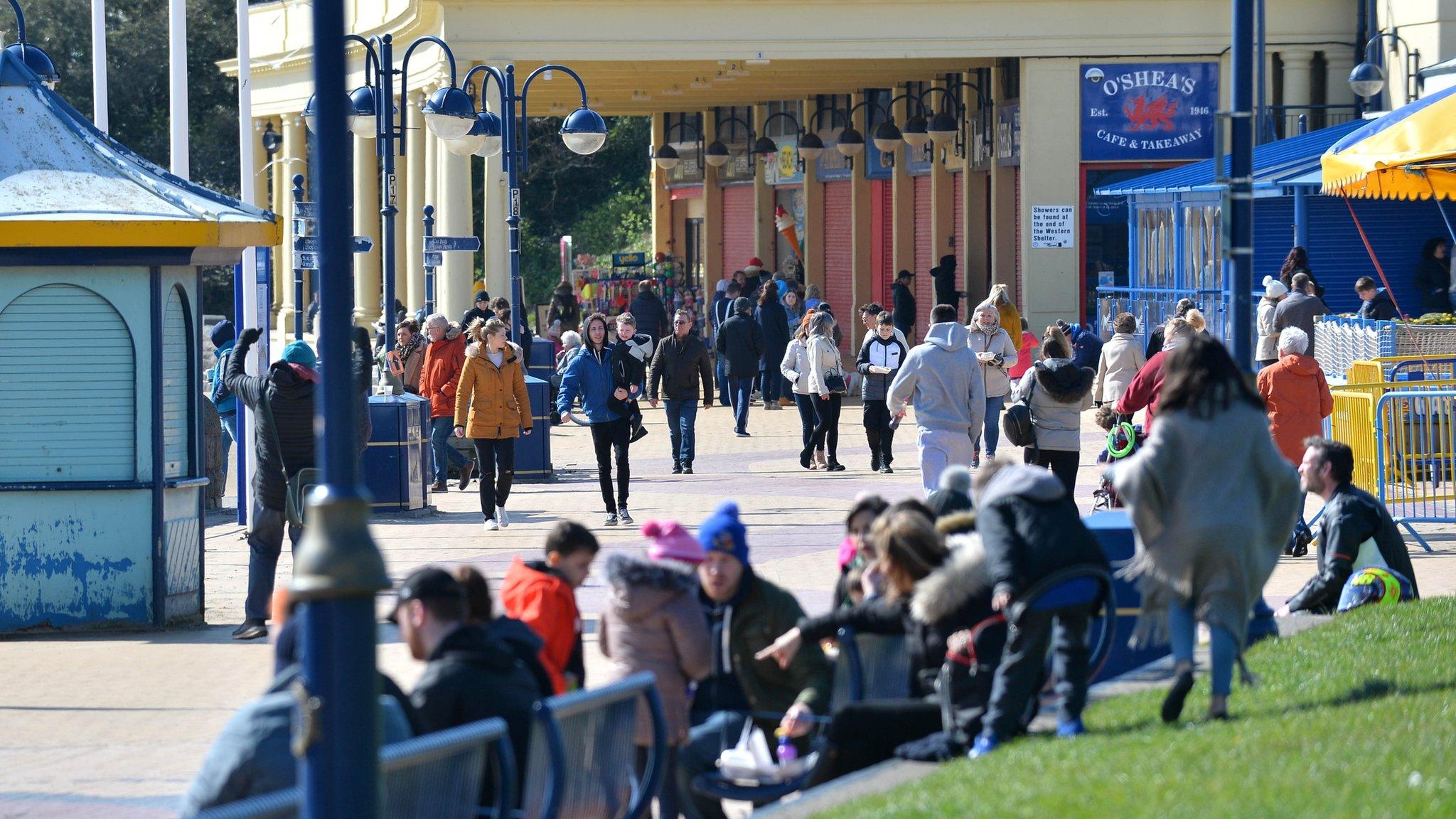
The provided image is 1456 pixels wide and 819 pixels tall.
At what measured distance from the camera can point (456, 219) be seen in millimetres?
29922

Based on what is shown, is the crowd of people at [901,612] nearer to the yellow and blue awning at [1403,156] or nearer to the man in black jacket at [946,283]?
the yellow and blue awning at [1403,156]

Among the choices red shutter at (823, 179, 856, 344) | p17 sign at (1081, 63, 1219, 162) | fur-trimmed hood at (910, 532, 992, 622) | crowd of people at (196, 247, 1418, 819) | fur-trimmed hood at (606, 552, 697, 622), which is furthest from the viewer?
red shutter at (823, 179, 856, 344)

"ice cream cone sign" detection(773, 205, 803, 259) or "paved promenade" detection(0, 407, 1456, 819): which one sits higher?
"ice cream cone sign" detection(773, 205, 803, 259)

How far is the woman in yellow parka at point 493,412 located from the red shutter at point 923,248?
68.9ft

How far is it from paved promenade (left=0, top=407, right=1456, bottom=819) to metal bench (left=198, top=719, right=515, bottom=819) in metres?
2.43

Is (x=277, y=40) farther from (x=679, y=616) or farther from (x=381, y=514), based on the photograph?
(x=679, y=616)

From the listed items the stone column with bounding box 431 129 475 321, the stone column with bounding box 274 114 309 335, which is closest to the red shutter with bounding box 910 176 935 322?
the stone column with bounding box 431 129 475 321

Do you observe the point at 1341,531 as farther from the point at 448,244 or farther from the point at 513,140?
the point at 513,140

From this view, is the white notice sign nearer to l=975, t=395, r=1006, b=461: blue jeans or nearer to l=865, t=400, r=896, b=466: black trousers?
l=865, t=400, r=896, b=466: black trousers

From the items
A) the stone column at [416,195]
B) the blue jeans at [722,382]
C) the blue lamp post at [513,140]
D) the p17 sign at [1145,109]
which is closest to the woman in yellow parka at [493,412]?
the blue lamp post at [513,140]

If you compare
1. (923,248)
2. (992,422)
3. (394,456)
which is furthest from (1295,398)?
(923,248)

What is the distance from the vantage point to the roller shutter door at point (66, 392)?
37.5 feet

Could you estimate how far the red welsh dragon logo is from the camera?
29234 millimetres

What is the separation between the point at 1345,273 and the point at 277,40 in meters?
26.6
